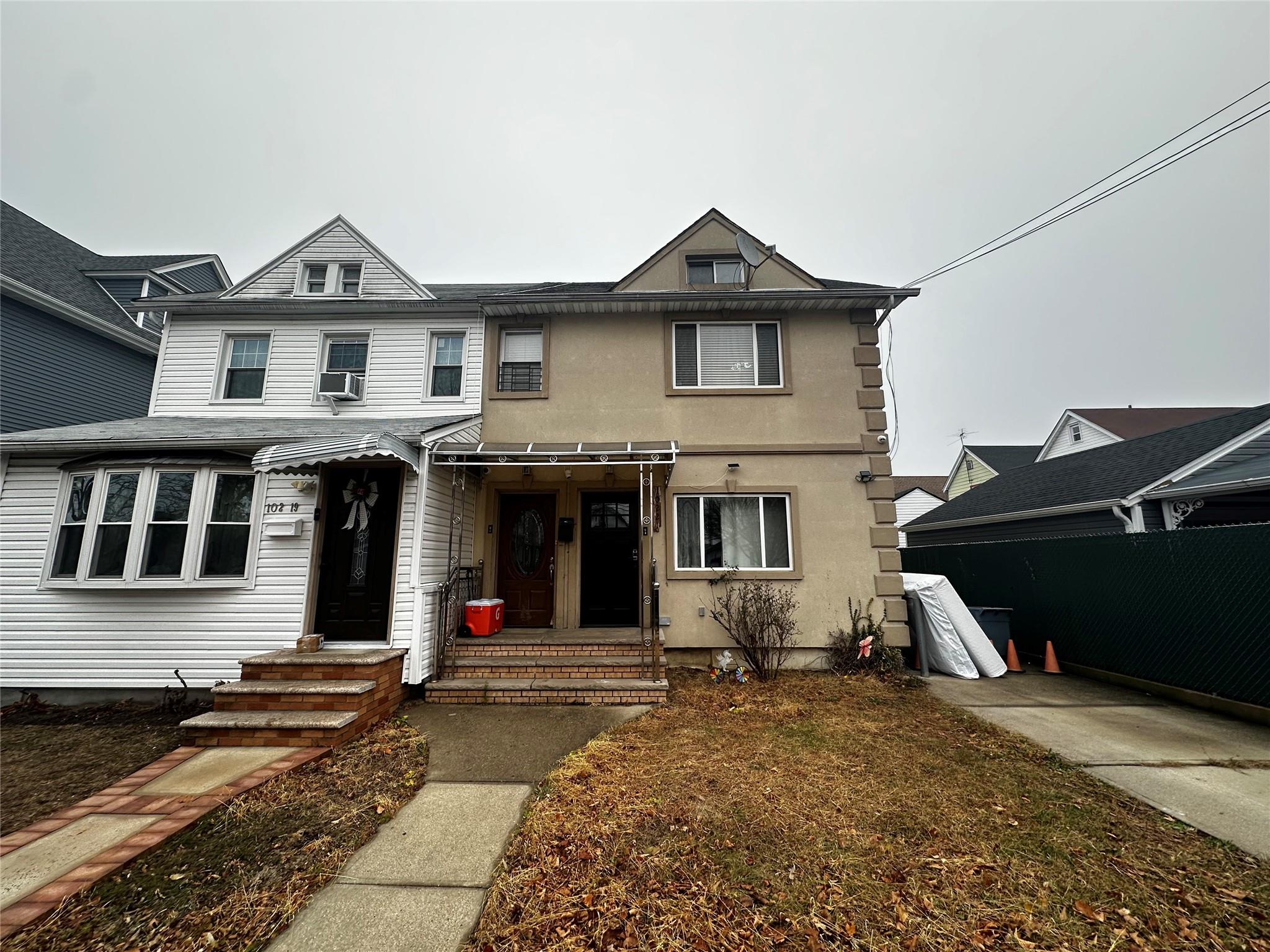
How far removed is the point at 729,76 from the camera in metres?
12.1

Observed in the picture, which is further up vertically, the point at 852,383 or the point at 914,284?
the point at 914,284

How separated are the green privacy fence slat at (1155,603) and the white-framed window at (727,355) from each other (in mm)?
5339

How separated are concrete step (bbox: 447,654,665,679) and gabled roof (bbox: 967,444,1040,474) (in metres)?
28.6

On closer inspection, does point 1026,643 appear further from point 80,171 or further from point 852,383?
point 80,171

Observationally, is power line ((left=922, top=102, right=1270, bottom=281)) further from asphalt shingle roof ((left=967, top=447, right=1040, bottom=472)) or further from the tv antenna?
asphalt shingle roof ((left=967, top=447, right=1040, bottom=472))

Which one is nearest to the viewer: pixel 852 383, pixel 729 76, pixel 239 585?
pixel 239 585

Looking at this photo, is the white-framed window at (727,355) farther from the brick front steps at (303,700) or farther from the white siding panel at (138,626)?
the white siding panel at (138,626)

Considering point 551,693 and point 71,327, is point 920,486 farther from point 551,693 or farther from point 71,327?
point 71,327

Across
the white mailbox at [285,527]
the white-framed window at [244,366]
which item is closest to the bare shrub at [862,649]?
the white mailbox at [285,527]

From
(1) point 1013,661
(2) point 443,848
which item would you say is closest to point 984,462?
(1) point 1013,661

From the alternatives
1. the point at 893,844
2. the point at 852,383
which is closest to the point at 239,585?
the point at 893,844

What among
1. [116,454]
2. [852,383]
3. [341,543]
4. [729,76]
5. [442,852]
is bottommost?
[442,852]

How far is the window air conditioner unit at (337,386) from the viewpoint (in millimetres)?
7652

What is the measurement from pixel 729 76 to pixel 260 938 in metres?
16.8
